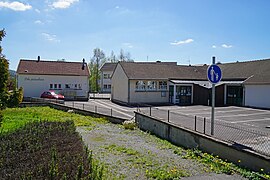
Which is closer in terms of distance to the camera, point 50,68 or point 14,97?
point 14,97

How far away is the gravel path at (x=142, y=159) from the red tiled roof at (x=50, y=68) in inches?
1159

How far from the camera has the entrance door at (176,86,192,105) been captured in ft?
104

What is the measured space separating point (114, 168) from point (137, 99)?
937 inches

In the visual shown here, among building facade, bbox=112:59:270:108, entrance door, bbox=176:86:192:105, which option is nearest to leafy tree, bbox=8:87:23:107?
building facade, bbox=112:59:270:108

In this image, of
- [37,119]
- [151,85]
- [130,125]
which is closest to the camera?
[130,125]

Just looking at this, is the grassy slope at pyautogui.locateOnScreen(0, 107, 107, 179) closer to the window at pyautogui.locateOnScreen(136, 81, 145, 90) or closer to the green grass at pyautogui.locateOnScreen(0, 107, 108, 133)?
the green grass at pyautogui.locateOnScreen(0, 107, 108, 133)

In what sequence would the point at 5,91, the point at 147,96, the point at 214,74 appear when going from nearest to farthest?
the point at 5,91
the point at 214,74
the point at 147,96

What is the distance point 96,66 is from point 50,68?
99.6 feet

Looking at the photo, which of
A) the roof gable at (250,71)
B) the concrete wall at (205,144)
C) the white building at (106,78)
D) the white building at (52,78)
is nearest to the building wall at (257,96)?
the roof gable at (250,71)

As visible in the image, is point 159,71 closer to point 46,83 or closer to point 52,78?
point 52,78

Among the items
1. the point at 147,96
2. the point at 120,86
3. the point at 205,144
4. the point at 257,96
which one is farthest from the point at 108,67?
the point at 205,144

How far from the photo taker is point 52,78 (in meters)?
39.7

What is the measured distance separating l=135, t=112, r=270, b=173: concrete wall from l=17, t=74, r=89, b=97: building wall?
1124 inches

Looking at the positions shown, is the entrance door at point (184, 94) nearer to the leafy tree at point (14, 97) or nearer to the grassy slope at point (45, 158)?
the grassy slope at point (45, 158)
